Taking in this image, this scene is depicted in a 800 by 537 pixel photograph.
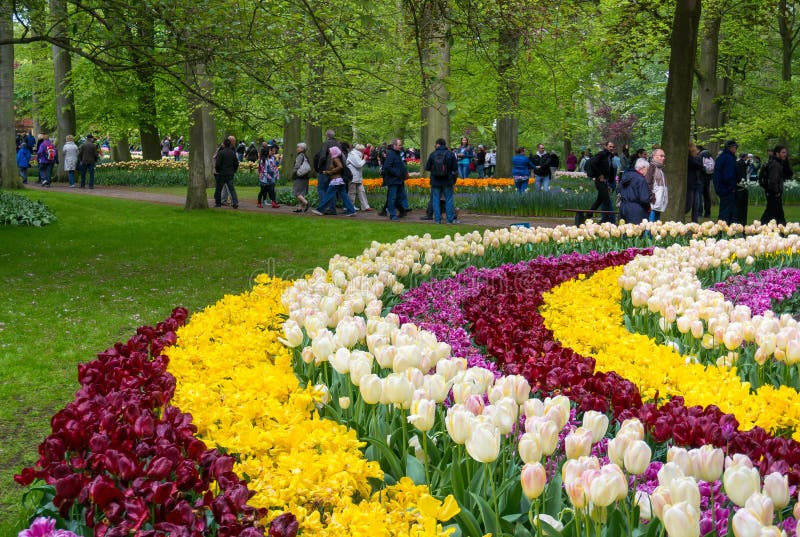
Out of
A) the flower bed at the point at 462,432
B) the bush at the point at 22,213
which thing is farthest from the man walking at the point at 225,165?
the flower bed at the point at 462,432

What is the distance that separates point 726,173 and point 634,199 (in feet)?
18.2

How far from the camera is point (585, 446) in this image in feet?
8.73

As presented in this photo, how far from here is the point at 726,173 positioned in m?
17.6

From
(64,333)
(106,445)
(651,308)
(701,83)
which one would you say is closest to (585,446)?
(106,445)

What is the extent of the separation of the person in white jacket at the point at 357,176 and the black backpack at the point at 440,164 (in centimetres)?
268

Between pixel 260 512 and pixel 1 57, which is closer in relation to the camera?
pixel 260 512

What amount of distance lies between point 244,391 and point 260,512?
1189mm

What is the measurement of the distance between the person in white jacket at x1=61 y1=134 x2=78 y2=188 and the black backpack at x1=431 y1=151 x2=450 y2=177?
50.5ft

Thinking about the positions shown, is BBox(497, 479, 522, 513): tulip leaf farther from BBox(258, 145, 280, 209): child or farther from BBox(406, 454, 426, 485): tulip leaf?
BBox(258, 145, 280, 209): child

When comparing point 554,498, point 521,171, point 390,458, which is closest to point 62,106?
point 521,171

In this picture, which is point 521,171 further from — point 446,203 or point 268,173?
point 446,203

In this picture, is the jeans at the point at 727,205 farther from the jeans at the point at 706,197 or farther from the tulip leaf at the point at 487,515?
the tulip leaf at the point at 487,515

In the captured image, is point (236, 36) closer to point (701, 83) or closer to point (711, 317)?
point (711, 317)

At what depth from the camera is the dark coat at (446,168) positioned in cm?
1811
